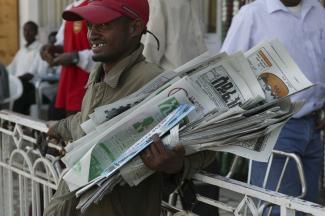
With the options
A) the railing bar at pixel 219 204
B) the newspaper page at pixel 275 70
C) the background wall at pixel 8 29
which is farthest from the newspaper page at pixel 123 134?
the background wall at pixel 8 29

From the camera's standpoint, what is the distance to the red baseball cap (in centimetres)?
238

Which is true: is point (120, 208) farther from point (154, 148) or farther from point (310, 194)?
point (310, 194)

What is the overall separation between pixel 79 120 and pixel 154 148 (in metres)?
0.58

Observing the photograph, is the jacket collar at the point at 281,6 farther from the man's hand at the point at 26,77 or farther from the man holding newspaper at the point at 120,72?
the man's hand at the point at 26,77

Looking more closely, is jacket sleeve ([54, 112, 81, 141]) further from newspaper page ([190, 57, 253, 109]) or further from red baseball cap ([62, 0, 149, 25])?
newspaper page ([190, 57, 253, 109])

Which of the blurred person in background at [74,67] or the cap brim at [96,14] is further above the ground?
the cap brim at [96,14]

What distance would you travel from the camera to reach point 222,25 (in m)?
6.69

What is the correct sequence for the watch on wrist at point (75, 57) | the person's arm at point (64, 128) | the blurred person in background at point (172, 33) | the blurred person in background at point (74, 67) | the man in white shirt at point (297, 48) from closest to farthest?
the person's arm at point (64, 128)
the man in white shirt at point (297, 48)
the blurred person in background at point (172, 33)
the watch on wrist at point (75, 57)
the blurred person in background at point (74, 67)

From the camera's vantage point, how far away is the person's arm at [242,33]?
3703 millimetres

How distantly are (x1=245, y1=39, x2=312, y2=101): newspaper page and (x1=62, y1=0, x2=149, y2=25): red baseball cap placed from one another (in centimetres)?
41

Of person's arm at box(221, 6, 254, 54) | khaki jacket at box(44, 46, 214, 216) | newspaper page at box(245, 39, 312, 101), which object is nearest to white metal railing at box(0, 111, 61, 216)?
khaki jacket at box(44, 46, 214, 216)

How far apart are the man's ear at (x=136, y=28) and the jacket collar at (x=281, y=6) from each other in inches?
54.8

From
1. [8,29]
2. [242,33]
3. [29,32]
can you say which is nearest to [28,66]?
[29,32]

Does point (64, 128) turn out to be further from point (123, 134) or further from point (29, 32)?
point (29, 32)
